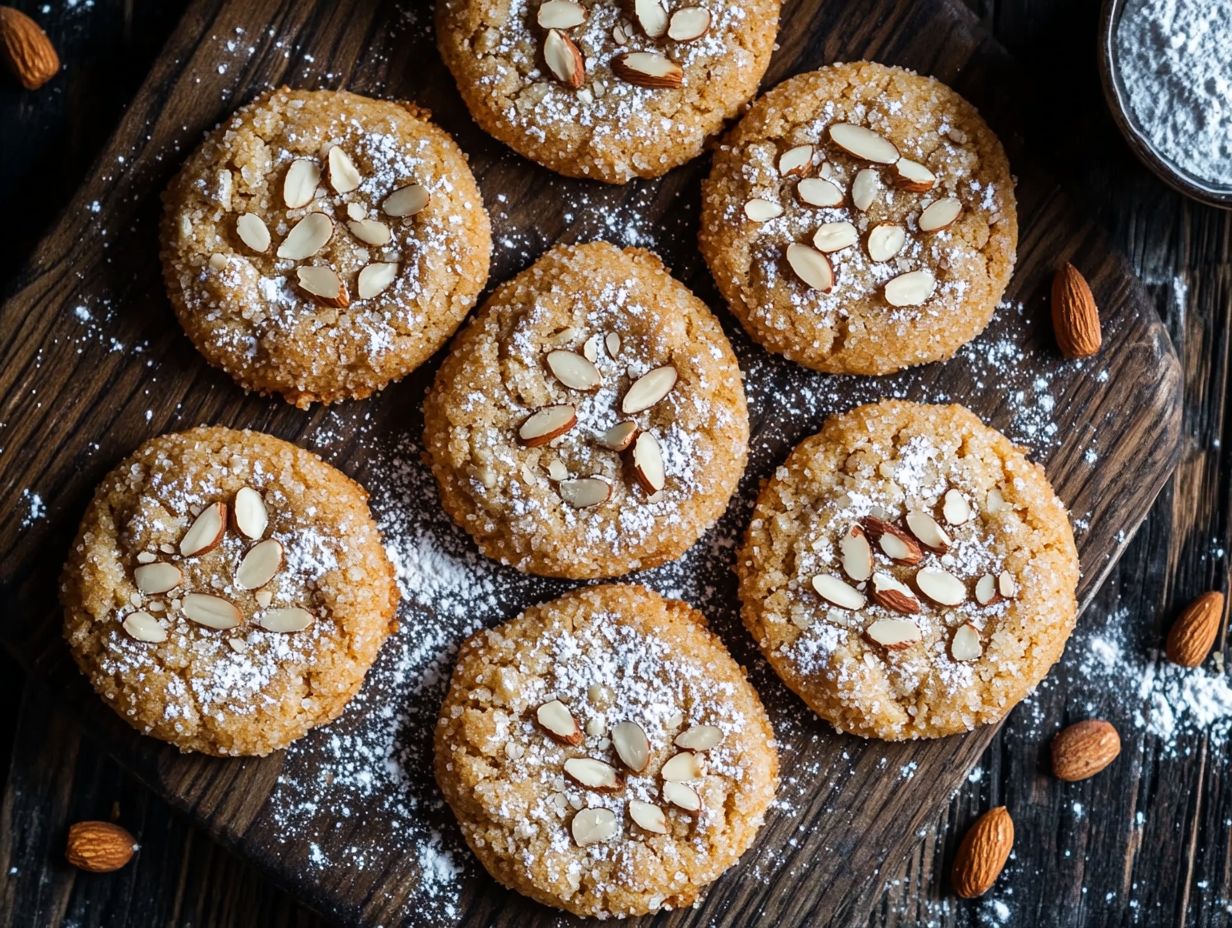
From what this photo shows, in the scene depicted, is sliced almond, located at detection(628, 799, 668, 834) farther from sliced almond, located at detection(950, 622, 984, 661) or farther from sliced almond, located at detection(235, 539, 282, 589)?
sliced almond, located at detection(235, 539, 282, 589)

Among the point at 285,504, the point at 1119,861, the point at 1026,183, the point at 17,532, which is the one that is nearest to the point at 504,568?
the point at 285,504

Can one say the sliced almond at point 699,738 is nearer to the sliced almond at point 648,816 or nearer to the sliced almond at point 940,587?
the sliced almond at point 648,816

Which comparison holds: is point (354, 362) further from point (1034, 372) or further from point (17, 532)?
point (1034, 372)

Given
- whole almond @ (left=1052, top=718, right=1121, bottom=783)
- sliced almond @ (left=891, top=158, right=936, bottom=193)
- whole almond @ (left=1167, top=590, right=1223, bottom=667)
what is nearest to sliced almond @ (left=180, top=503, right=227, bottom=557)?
sliced almond @ (left=891, top=158, right=936, bottom=193)

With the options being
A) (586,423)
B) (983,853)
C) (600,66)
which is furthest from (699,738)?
(600,66)

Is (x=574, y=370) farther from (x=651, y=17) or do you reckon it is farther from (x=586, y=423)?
(x=651, y=17)

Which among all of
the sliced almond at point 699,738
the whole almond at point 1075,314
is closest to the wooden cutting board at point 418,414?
the whole almond at point 1075,314
